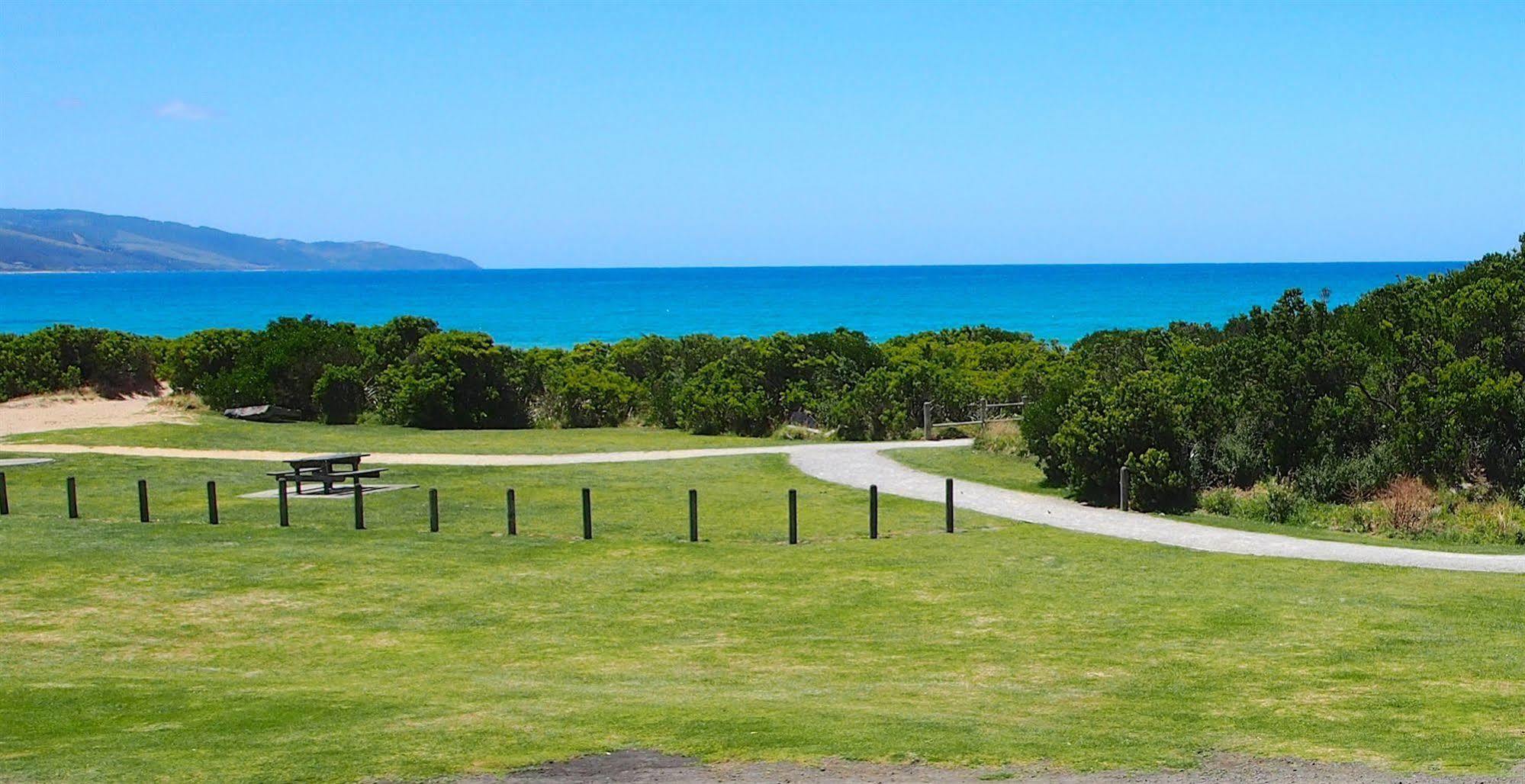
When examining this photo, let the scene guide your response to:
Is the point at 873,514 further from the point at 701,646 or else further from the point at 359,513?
the point at 359,513

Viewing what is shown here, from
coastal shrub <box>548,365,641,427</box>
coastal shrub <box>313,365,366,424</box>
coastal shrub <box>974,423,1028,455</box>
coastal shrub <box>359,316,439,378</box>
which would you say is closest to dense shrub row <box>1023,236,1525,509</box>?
coastal shrub <box>974,423,1028,455</box>

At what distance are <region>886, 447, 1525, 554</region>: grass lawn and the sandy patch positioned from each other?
2011 cm

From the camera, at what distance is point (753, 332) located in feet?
374

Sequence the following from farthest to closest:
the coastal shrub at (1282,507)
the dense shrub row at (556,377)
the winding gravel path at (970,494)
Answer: the dense shrub row at (556,377)
the coastal shrub at (1282,507)
the winding gravel path at (970,494)

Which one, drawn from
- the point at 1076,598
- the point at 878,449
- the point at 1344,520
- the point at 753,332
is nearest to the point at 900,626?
the point at 1076,598

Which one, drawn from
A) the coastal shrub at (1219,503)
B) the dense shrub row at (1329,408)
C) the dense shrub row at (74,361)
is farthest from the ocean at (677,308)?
the coastal shrub at (1219,503)

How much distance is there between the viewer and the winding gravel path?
21.0 metres

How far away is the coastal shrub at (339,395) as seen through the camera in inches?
1661

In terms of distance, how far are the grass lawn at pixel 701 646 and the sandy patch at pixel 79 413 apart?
47.7 ft

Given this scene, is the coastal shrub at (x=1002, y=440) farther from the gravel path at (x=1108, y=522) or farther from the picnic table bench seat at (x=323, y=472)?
the picnic table bench seat at (x=323, y=472)

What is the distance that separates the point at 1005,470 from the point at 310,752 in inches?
839

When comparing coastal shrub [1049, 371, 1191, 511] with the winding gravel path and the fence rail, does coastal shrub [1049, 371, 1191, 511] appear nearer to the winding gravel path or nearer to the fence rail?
the winding gravel path

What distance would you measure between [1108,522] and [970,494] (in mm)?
3245

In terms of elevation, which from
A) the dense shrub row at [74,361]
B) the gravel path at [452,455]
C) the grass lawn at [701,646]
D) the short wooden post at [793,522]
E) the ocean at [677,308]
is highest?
the ocean at [677,308]
